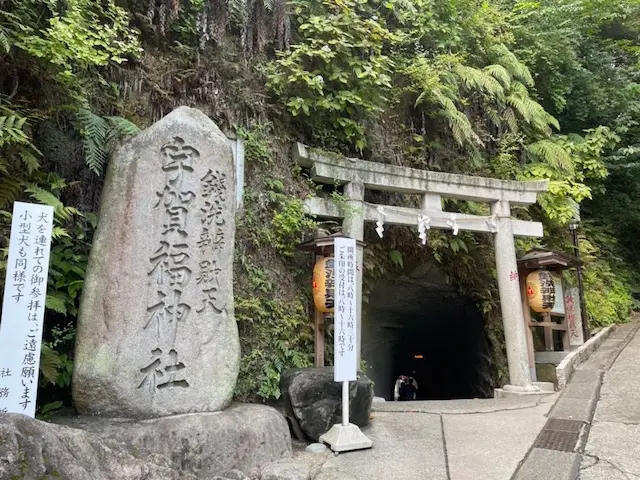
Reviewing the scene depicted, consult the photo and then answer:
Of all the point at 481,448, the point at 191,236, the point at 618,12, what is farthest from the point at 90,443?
the point at 618,12

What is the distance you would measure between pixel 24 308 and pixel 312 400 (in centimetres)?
309

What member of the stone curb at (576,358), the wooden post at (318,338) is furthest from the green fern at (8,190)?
the stone curb at (576,358)

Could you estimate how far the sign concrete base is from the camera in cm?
475

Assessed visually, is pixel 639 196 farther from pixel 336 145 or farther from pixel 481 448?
pixel 481 448

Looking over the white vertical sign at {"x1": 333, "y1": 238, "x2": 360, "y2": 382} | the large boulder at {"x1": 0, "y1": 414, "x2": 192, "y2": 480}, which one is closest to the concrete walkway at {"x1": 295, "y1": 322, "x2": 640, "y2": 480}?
the white vertical sign at {"x1": 333, "y1": 238, "x2": 360, "y2": 382}

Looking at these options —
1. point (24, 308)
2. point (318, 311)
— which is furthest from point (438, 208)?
point (24, 308)

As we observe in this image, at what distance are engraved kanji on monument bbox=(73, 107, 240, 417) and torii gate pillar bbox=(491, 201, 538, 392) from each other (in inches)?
220

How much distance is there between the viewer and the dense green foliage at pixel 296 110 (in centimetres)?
454

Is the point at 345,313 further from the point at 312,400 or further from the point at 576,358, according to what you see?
the point at 576,358

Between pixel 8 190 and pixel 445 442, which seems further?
pixel 445 442

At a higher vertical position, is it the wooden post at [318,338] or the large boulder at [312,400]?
the wooden post at [318,338]

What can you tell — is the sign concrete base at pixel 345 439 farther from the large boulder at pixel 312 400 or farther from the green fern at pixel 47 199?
the green fern at pixel 47 199

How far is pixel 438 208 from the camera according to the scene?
8.09 meters

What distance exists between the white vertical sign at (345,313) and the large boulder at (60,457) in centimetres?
222
